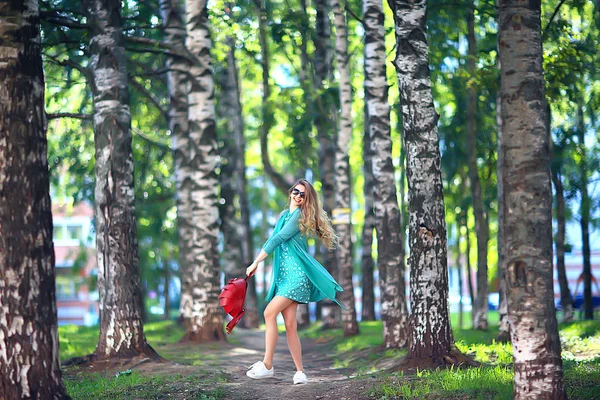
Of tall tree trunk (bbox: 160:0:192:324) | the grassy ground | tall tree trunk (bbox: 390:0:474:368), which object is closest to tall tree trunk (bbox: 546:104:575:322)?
the grassy ground

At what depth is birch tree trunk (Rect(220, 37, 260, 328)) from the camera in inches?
1038

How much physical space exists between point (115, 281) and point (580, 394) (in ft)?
22.6

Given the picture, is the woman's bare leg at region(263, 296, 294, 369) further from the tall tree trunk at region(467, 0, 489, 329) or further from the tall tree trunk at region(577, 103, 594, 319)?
the tall tree trunk at region(577, 103, 594, 319)

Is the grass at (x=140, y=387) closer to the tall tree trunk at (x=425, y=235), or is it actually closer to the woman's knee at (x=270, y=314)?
the woman's knee at (x=270, y=314)

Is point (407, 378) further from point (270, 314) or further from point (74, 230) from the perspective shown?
point (74, 230)

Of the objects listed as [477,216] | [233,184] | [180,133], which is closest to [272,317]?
[180,133]

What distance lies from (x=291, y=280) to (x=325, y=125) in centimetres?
1332

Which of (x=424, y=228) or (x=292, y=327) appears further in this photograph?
(x=424, y=228)

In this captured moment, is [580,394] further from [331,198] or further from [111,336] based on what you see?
[331,198]

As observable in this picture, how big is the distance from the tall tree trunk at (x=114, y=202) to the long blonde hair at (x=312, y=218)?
11.4 ft

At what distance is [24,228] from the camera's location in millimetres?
7684

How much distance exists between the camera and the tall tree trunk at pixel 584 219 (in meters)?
22.0

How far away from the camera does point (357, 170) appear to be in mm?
43312

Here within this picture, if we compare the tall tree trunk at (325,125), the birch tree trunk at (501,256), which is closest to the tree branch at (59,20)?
the birch tree trunk at (501,256)
